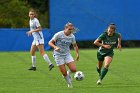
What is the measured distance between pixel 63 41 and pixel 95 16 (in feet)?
67.0

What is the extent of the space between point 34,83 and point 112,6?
20.2 meters

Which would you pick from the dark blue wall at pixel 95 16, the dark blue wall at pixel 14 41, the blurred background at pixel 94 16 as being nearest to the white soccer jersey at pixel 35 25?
the dark blue wall at pixel 14 41

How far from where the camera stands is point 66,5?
3450 centimetres

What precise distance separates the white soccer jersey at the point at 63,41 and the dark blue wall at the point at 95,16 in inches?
768

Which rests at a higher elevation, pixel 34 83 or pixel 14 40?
pixel 34 83

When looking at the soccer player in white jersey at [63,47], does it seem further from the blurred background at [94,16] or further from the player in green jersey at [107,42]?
the blurred background at [94,16]

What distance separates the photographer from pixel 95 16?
1358 inches

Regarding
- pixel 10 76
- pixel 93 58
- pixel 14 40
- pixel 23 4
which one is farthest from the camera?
pixel 23 4

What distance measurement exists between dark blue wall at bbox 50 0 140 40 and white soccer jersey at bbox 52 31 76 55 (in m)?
19.5

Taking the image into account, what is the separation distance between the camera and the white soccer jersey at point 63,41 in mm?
14203

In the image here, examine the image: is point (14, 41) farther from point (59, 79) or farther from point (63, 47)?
point (63, 47)

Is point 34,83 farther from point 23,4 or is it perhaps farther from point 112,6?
point 23,4

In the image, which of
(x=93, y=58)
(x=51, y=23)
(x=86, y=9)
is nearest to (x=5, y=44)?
(x=51, y=23)

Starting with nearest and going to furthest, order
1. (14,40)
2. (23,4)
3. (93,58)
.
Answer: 1. (93,58)
2. (14,40)
3. (23,4)
